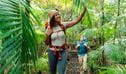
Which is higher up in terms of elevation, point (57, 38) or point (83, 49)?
point (57, 38)

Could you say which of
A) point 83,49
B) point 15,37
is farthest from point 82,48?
point 15,37

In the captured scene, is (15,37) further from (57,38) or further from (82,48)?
(82,48)

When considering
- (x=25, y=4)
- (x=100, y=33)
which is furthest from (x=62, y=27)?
(x=100, y=33)

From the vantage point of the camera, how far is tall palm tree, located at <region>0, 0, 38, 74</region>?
88.4 inches

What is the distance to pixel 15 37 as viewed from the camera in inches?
90.7

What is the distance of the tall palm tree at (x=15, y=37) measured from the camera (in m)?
2.24

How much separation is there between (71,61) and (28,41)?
1412 centimetres

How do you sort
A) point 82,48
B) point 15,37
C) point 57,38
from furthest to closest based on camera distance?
point 82,48 < point 57,38 < point 15,37

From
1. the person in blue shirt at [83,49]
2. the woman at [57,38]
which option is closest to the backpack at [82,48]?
the person in blue shirt at [83,49]

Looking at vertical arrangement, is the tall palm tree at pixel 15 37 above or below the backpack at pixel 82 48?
above

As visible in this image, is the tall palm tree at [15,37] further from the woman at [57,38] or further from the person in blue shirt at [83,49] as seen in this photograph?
the person in blue shirt at [83,49]

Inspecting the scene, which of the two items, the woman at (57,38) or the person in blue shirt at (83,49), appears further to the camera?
the person in blue shirt at (83,49)

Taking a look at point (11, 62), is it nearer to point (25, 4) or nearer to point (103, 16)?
point (25, 4)

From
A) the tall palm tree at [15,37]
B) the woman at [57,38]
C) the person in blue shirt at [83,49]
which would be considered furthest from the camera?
the person in blue shirt at [83,49]
